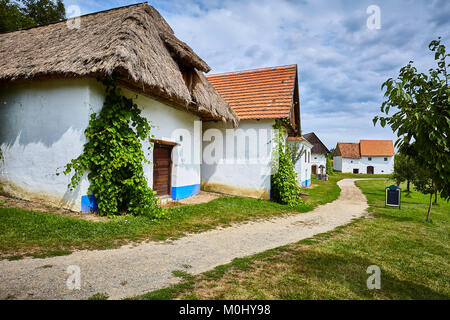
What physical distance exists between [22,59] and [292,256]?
27.6ft

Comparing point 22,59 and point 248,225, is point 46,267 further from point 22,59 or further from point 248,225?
point 22,59

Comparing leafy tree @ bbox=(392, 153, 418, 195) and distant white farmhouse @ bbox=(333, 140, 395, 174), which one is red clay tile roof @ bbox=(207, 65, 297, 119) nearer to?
leafy tree @ bbox=(392, 153, 418, 195)

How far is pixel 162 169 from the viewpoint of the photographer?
28.7 ft

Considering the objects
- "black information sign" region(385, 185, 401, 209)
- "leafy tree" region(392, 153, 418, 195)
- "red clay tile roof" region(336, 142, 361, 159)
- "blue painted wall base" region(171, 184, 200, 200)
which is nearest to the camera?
"blue painted wall base" region(171, 184, 200, 200)

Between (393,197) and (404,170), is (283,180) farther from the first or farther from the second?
(404,170)

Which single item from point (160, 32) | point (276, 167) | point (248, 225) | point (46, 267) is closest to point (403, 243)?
point (248, 225)

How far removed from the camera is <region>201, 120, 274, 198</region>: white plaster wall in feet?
35.1

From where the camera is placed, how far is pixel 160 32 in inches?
323

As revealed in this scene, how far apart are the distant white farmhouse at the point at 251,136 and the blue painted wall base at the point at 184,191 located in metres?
1.35

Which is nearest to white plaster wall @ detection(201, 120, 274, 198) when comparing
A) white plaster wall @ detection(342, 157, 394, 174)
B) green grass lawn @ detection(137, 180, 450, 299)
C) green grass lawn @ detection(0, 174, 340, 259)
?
green grass lawn @ detection(0, 174, 340, 259)

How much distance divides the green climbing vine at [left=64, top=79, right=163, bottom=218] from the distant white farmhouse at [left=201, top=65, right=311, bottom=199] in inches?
202

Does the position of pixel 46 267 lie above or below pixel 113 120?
below

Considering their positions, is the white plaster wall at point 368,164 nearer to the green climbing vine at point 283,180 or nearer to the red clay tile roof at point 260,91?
the red clay tile roof at point 260,91

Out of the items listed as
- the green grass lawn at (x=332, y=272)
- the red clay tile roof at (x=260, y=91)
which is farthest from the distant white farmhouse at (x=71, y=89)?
the green grass lawn at (x=332, y=272)
